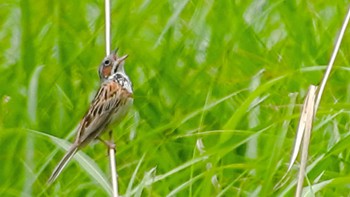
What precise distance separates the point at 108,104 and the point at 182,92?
3.03 ft

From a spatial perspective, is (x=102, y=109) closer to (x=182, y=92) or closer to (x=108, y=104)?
(x=108, y=104)

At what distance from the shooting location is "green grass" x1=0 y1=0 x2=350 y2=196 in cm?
436

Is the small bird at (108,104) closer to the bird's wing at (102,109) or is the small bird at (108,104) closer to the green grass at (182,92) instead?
the bird's wing at (102,109)

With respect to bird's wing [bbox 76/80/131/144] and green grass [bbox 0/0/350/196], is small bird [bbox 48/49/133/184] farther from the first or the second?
green grass [bbox 0/0/350/196]

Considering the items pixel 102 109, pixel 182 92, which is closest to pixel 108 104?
pixel 102 109

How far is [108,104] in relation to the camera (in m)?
3.91

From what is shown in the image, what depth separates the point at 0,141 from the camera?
4.50 metres

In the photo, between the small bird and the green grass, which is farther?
the green grass

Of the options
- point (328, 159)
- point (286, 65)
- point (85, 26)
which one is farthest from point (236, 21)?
point (328, 159)

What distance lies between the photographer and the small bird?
150 inches

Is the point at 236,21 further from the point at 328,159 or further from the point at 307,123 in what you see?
the point at 307,123

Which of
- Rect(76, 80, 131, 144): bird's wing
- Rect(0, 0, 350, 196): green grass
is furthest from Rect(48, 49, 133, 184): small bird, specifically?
Rect(0, 0, 350, 196): green grass

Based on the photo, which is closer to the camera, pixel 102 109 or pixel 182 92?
pixel 102 109

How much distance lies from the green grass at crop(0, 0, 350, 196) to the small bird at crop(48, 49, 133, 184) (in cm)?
19
